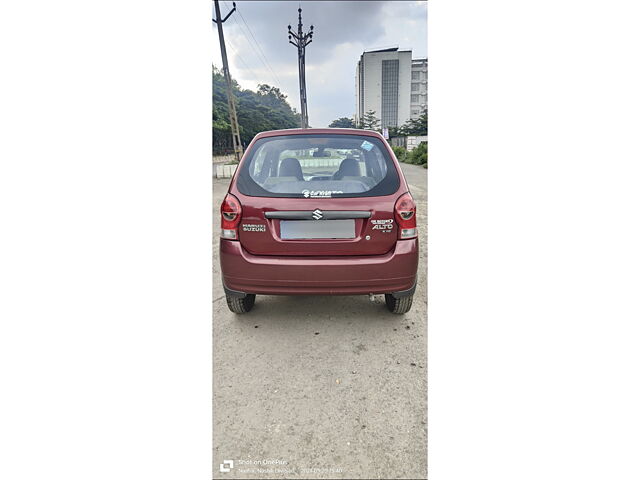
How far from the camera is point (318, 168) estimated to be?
2420 mm

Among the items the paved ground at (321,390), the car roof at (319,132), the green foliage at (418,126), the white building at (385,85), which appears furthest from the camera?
the white building at (385,85)

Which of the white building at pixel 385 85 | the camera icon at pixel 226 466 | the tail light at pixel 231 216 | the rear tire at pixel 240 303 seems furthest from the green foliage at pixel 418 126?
the camera icon at pixel 226 466

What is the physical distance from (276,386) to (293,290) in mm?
568

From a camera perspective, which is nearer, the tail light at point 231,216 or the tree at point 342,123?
the tail light at point 231,216

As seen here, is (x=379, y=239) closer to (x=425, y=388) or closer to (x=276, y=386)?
(x=425, y=388)

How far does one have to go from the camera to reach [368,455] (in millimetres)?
1415

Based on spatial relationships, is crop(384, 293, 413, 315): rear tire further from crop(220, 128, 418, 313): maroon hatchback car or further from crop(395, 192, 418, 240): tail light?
crop(395, 192, 418, 240): tail light

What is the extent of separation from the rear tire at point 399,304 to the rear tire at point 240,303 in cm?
106

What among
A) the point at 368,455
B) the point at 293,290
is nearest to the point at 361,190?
the point at 293,290

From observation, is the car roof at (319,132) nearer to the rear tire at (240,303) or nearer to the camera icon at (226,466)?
the rear tire at (240,303)

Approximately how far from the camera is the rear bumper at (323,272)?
205 centimetres

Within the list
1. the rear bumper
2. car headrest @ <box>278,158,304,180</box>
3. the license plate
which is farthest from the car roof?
the rear bumper

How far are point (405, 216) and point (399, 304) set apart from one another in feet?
2.34

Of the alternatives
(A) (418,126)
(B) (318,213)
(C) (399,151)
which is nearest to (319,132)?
(B) (318,213)
